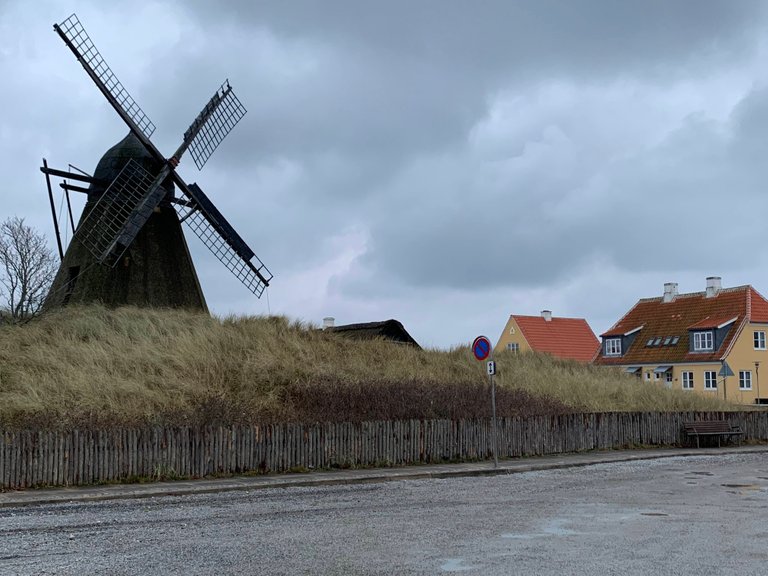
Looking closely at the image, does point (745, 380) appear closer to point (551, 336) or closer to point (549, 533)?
point (551, 336)

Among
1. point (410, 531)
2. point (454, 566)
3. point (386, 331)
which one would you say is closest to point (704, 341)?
point (386, 331)

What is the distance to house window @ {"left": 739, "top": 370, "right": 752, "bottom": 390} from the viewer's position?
58.8 m

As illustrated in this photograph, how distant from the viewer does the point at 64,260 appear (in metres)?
30.3

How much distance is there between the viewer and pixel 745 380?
194ft

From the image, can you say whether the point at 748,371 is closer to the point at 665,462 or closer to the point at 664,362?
the point at 664,362

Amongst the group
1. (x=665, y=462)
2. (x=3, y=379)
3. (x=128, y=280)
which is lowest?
(x=665, y=462)

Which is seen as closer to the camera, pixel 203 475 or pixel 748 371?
pixel 203 475

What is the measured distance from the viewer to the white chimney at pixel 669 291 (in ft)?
220

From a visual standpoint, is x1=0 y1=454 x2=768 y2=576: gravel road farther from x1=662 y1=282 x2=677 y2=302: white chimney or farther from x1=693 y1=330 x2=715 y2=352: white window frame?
x1=662 y1=282 x2=677 y2=302: white chimney

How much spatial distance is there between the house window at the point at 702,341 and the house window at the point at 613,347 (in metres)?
7.80

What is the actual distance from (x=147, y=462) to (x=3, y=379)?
249 inches

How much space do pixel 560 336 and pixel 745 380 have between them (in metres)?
18.0

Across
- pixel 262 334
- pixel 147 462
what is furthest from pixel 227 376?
pixel 147 462

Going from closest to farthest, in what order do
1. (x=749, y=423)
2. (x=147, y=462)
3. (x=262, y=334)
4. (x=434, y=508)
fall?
1. (x=434, y=508)
2. (x=147, y=462)
3. (x=262, y=334)
4. (x=749, y=423)
